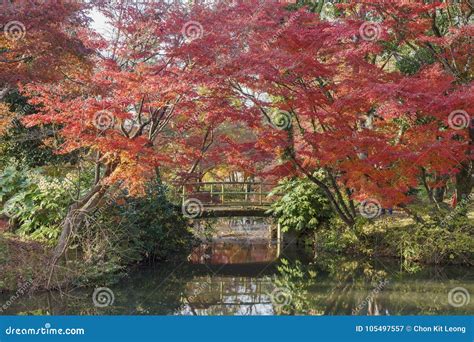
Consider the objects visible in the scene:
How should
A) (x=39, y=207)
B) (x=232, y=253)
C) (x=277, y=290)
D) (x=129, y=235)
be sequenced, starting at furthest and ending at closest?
(x=232, y=253), (x=39, y=207), (x=129, y=235), (x=277, y=290)

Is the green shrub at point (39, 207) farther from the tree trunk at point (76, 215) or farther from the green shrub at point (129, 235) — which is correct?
the tree trunk at point (76, 215)

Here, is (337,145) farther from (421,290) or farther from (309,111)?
(421,290)

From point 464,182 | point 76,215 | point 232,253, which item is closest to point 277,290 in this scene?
point 76,215

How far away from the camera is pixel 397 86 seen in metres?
→ 8.79

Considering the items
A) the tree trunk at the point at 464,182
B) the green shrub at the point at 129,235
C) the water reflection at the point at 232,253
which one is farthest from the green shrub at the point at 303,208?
the tree trunk at the point at 464,182

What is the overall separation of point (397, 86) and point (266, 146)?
3.16m

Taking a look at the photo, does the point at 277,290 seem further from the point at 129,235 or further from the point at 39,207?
the point at 39,207

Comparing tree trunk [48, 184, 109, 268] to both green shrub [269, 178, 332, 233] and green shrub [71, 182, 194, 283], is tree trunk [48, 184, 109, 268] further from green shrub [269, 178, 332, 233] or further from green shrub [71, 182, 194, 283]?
green shrub [269, 178, 332, 233]

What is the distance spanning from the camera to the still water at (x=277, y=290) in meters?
7.68

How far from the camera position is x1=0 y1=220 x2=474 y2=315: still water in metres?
7.68

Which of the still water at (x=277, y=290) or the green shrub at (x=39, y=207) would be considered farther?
the green shrub at (x=39, y=207)

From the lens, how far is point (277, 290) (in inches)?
361

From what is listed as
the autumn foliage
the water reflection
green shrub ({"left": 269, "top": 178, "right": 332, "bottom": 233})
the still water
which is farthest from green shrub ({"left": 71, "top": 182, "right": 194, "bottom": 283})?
green shrub ({"left": 269, "top": 178, "right": 332, "bottom": 233})

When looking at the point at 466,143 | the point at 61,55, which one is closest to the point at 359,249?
the point at 466,143
